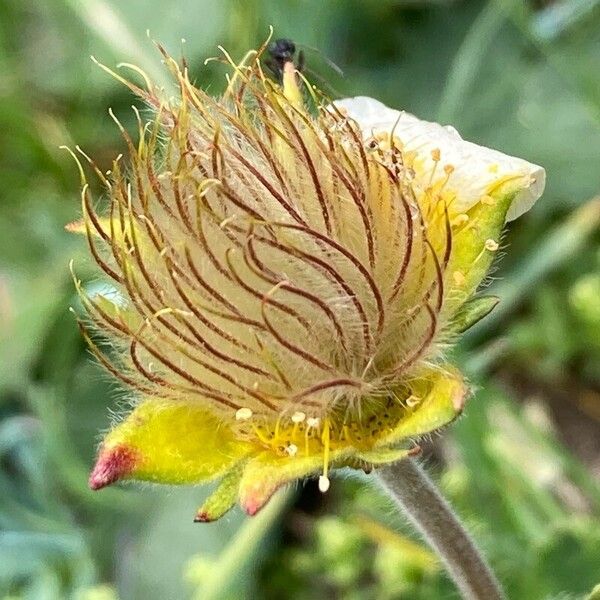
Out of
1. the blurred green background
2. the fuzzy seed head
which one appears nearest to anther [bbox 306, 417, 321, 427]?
the fuzzy seed head

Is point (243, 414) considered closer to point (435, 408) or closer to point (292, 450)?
point (292, 450)

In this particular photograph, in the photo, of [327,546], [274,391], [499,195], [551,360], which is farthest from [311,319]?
[551,360]

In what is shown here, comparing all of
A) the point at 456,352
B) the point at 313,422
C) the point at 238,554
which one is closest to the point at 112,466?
the point at 313,422

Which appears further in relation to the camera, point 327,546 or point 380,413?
point 327,546

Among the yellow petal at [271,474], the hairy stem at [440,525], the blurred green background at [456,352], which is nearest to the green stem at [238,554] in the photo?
the blurred green background at [456,352]

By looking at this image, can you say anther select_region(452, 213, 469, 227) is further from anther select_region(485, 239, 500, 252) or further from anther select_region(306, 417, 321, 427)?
anther select_region(306, 417, 321, 427)

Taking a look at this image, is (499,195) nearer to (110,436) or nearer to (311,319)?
(311,319)

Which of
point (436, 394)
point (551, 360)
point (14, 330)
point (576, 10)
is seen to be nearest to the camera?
point (436, 394)
